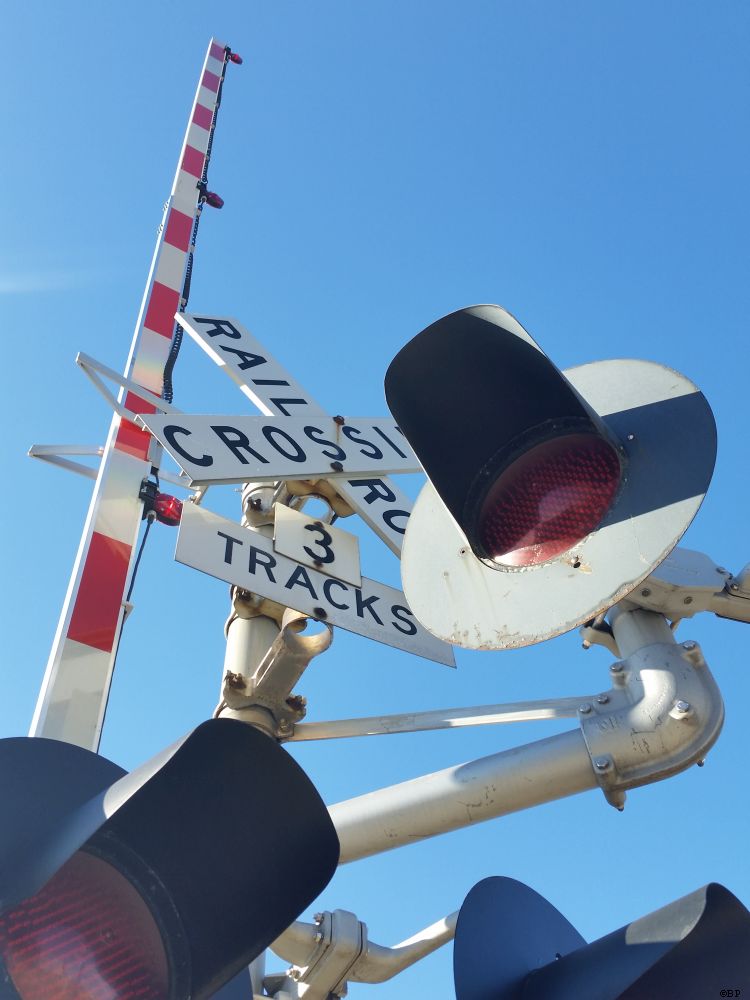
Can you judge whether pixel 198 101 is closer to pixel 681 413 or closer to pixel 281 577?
pixel 281 577

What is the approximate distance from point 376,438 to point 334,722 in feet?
3.81

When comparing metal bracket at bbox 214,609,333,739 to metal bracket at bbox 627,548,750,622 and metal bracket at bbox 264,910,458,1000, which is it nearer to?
metal bracket at bbox 264,910,458,1000

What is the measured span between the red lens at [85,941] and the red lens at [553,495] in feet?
3.69

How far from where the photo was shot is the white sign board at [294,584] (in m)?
2.92

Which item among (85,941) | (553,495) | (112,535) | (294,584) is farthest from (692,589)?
(112,535)

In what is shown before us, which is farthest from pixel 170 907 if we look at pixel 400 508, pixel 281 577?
pixel 400 508

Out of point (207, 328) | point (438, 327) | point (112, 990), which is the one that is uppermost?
point (207, 328)

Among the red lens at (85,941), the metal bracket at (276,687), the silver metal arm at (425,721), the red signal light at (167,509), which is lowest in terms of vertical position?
the red lens at (85,941)

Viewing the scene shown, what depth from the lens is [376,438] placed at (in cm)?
372

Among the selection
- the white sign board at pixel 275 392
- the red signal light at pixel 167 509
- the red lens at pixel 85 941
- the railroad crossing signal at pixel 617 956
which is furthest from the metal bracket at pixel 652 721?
the red signal light at pixel 167 509

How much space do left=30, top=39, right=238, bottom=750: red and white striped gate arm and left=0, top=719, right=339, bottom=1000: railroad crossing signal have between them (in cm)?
106

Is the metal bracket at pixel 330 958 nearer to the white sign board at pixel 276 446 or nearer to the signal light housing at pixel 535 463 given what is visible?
the signal light housing at pixel 535 463

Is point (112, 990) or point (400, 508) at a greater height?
point (400, 508)

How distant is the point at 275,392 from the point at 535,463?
1.72m
